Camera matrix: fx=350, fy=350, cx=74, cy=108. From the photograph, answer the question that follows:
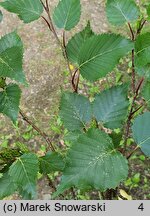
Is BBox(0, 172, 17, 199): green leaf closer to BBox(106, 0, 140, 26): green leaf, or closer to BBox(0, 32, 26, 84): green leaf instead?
BBox(0, 32, 26, 84): green leaf

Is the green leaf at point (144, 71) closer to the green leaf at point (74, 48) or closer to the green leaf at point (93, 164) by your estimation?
the green leaf at point (74, 48)

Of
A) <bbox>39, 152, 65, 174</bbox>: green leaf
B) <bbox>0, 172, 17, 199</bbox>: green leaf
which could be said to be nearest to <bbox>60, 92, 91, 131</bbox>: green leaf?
<bbox>39, 152, 65, 174</bbox>: green leaf

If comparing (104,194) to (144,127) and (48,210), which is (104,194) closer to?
(48,210)

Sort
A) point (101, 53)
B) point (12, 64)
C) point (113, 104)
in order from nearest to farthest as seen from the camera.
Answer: point (12, 64) → point (101, 53) → point (113, 104)

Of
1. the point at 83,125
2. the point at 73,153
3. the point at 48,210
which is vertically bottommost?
the point at 48,210

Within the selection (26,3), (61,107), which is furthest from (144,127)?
(26,3)

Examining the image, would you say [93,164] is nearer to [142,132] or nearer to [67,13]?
[142,132]

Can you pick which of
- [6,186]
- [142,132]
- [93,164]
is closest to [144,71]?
[142,132]
